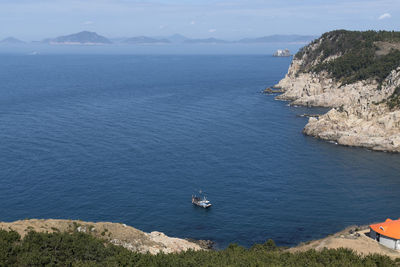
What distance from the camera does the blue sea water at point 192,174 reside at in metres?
69.6

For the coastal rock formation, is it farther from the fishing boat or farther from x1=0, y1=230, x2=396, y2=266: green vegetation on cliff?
the fishing boat

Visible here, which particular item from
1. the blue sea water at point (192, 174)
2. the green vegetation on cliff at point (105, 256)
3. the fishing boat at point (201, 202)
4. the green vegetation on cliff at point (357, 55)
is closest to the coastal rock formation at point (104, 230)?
the green vegetation on cliff at point (105, 256)

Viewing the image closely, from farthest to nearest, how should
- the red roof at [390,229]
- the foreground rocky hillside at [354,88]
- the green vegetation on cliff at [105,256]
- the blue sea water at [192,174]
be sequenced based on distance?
the foreground rocky hillside at [354,88] → the blue sea water at [192,174] → the red roof at [390,229] → the green vegetation on cliff at [105,256]

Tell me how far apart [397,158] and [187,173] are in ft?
165

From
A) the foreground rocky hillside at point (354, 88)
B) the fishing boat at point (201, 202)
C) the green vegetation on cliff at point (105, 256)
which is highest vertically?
the foreground rocky hillside at point (354, 88)

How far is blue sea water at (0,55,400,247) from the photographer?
69.6 meters

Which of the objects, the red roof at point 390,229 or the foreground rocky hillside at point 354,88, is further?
the foreground rocky hillside at point 354,88

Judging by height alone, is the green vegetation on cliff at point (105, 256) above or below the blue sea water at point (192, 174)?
above

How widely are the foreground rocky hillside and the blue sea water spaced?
22.4 ft

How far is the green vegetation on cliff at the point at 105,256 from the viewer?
37.1 m

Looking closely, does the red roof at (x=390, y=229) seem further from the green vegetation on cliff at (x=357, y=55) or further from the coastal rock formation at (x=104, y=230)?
the green vegetation on cliff at (x=357, y=55)

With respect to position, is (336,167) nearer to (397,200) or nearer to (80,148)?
(397,200)

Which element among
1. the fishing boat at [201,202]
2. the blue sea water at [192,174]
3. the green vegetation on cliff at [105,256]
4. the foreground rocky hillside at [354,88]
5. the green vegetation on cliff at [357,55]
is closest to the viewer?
the green vegetation on cliff at [105,256]

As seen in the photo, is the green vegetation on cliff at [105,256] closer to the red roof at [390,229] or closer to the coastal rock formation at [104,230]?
the coastal rock formation at [104,230]
